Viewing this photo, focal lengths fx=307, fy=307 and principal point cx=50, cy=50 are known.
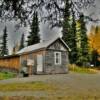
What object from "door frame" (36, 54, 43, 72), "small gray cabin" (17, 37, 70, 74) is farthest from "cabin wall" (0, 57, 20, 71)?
"door frame" (36, 54, 43, 72)

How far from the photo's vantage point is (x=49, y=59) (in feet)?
119

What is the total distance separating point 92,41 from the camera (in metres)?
64.8

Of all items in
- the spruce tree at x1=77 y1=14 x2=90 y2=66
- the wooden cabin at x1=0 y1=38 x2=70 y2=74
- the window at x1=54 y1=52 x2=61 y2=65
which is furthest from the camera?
the spruce tree at x1=77 y1=14 x2=90 y2=66

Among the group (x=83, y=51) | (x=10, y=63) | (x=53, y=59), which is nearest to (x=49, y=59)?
(x=53, y=59)

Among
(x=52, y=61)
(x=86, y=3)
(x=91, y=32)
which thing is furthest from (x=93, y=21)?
(x=91, y=32)

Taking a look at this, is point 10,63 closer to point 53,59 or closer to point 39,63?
point 39,63

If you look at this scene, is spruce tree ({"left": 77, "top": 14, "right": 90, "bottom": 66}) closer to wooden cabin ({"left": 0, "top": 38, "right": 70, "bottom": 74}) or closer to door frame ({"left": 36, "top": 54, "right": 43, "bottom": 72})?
wooden cabin ({"left": 0, "top": 38, "right": 70, "bottom": 74})

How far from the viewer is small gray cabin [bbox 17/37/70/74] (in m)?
36.0

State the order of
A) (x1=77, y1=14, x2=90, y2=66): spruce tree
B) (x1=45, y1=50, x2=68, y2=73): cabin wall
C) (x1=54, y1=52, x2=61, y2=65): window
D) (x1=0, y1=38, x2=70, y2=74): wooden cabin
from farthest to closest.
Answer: (x1=77, y1=14, x2=90, y2=66): spruce tree, (x1=54, y1=52, x2=61, y2=65): window, (x1=45, y1=50, x2=68, y2=73): cabin wall, (x1=0, y1=38, x2=70, y2=74): wooden cabin

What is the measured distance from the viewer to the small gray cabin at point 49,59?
118 feet

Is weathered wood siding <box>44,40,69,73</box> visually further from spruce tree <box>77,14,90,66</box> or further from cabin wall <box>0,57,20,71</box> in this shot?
spruce tree <box>77,14,90,66</box>

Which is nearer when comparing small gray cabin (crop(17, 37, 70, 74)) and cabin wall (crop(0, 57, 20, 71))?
small gray cabin (crop(17, 37, 70, 74))

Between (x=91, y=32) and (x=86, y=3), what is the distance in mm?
57373

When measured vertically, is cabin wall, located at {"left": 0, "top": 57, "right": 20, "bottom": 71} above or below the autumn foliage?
below
